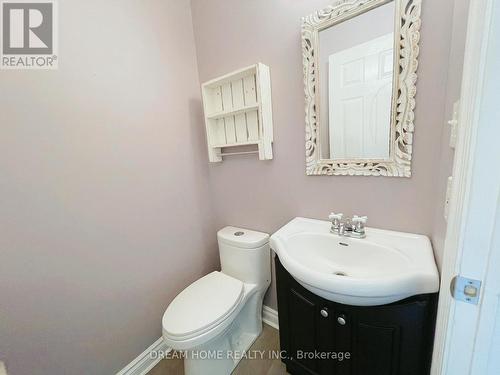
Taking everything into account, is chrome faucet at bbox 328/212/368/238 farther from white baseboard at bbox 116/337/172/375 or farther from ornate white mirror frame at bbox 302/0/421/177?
white baseboard at bbox 116/337/172/375

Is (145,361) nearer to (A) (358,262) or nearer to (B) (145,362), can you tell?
(B) (145,362)

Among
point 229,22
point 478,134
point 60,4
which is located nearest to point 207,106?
point 229,22

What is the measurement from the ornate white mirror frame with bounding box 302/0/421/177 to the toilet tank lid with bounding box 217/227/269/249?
527mm

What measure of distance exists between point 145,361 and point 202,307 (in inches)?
23.8

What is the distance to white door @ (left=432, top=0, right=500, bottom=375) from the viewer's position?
1.24 feet

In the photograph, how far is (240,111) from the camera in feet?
4.19

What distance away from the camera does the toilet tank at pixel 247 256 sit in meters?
1.34

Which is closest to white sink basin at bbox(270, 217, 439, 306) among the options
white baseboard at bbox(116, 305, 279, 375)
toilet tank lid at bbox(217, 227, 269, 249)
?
toilet tank lid at bbox(217, 227, 269, 249)

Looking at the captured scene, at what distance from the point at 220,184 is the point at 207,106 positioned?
0.54 metres

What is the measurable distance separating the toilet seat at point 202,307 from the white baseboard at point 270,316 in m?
0.46

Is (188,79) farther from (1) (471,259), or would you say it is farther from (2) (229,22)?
(1) (471,259)

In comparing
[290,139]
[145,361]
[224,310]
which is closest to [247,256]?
[224,310]

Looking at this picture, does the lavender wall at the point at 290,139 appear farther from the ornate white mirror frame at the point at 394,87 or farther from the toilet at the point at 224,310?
the toilet at the point at 224,310

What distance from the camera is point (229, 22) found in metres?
1.30
